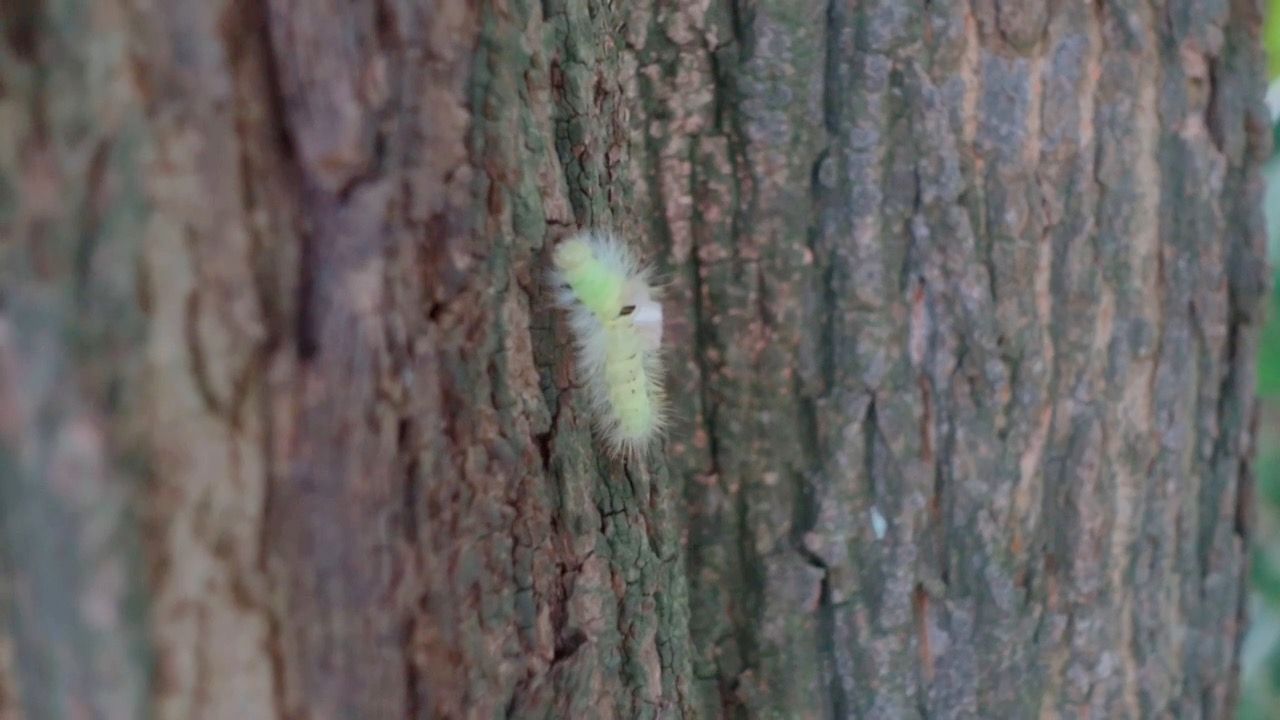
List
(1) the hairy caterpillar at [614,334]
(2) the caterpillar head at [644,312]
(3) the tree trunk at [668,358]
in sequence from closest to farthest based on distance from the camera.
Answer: (3) the tree trunk at [668,358], (1) the hairy caterpillar at [614,334], (2) the caterpillar head at [644,312]

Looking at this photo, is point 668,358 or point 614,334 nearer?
point 614,334

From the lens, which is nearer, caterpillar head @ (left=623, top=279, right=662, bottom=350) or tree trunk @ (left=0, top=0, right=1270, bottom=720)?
tree trunk @ (left=0, top=0, right=1270, bottom=720)

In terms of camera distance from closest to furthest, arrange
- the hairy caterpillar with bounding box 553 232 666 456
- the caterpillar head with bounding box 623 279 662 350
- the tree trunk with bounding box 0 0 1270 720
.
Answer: the tree trunk with bounding box 0 0 1270 720 < the hairy caterpillar with bounding box 553 232 666 456 < the caterpillar head with bounding box 623 279 662 350

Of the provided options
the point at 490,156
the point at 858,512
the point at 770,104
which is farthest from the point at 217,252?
the point at 858,512

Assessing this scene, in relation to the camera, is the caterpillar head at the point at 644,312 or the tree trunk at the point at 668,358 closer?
the tree trunk at the point at 668,358

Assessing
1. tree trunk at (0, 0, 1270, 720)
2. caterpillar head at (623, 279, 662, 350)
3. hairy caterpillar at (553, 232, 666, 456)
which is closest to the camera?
tree trunk at (0, 0, 1270, 720)
